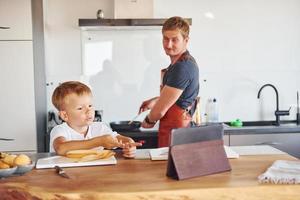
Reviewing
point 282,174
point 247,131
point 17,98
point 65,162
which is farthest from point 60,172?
point 247,131

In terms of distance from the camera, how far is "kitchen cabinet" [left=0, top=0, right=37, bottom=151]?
2910 millimetres

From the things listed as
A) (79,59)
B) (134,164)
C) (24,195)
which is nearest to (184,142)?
(134,164)

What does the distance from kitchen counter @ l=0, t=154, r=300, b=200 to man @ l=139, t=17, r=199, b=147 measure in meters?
0.64

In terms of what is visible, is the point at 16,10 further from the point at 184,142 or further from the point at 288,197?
the point at 288,197

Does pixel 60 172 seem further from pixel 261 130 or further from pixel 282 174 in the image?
pixel 261 130

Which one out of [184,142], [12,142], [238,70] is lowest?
[12,142]

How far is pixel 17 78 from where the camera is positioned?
9.71 feet

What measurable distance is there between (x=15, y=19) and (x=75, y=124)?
154cm

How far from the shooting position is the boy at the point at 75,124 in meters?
1.58

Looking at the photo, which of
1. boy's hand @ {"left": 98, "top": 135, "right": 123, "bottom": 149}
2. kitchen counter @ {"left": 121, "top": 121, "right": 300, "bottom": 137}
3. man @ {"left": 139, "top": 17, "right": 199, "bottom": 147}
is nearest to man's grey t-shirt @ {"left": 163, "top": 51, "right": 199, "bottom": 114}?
man @ {"left": 139, "top": 17, "right": 199, "bottom": 147}

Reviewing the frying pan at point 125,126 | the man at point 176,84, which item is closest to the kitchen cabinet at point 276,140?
the frying pan at point 125,126

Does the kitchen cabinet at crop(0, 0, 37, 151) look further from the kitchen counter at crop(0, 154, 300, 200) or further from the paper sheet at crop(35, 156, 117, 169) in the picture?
the kitchen counter at crop(0, 154, 300, 200)

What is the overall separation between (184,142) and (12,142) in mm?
2021

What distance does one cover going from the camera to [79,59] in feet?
11.1
